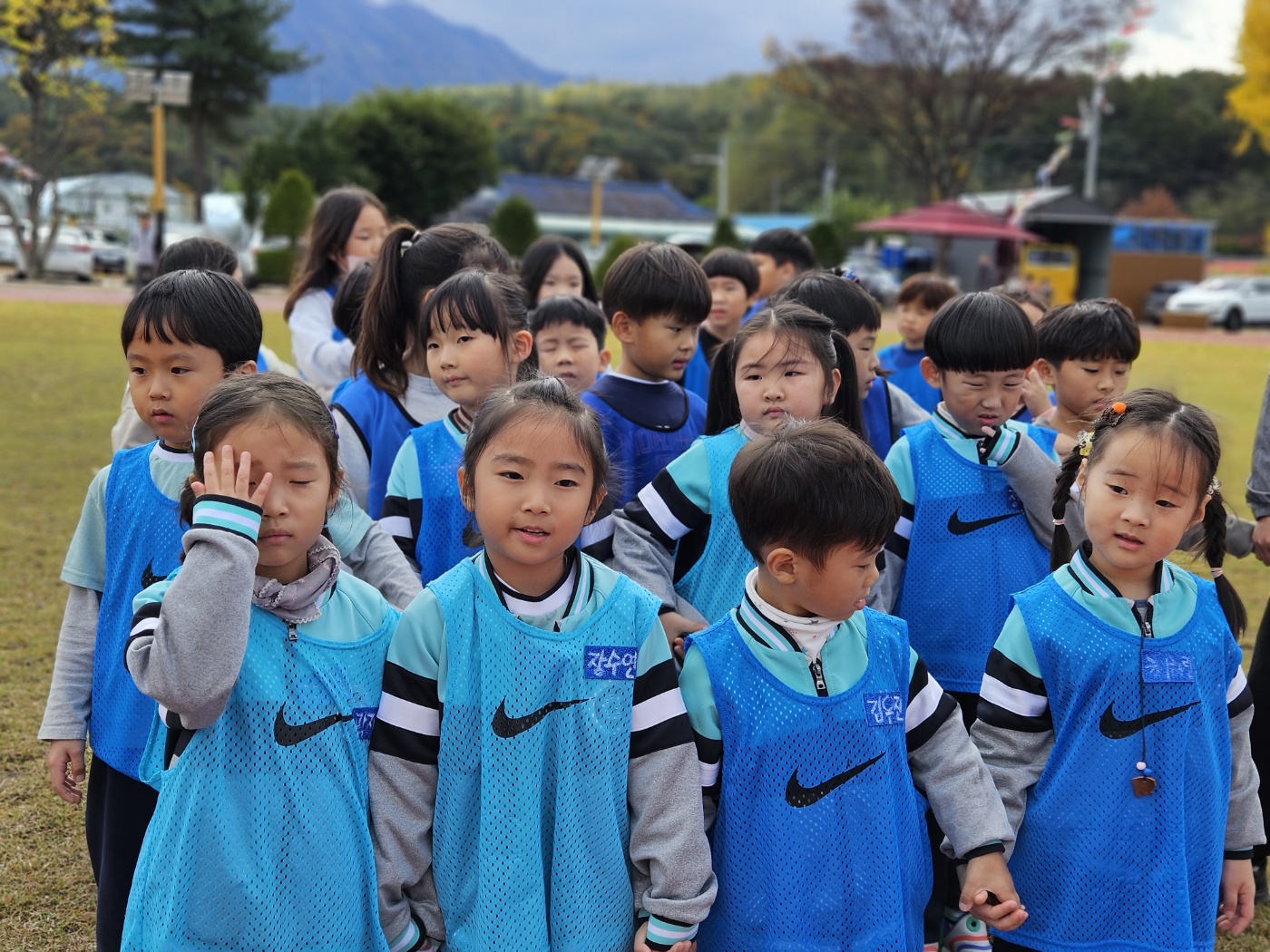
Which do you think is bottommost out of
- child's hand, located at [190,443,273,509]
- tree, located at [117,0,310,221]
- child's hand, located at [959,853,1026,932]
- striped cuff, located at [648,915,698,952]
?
striped cuff, located at [648,915,698,952]

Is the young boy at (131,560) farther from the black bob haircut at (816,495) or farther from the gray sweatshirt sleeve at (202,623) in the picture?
the black bob haircut at (816,495)

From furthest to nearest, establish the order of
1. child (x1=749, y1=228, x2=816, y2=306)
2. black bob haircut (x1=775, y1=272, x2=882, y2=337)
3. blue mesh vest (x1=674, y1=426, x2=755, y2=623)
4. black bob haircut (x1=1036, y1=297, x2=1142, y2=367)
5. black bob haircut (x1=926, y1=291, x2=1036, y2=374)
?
child (x1=749, y1=228, x2=816, y2=306), black bob haircut (x1=775, y1=272, x2=882, y2=337), black bob haircut (x1=1036, y1=297, x2=1142, y2=367), black bob haircut (x1=926, y1=291, x2=1036, y2=374), blue mesh vest (x1=674, y1=426, x2=755, y2=623)

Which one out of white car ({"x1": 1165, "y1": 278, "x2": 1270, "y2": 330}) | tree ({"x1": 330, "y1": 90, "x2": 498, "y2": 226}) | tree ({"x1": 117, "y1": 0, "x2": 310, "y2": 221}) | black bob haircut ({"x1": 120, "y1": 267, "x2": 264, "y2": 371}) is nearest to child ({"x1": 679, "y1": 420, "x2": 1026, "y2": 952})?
black bob haircut ({"x1": 120, "y1": 267, "x2": 264, "y2": 371})

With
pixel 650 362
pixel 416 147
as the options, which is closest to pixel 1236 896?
pixel 650 362

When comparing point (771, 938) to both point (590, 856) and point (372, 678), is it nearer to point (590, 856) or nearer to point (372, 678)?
point (590, 856)

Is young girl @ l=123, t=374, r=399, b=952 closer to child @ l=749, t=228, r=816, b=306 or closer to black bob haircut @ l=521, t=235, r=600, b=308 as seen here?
black bob haircut @ l=521, t=235, r=600, b=308

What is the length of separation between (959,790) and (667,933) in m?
0.53

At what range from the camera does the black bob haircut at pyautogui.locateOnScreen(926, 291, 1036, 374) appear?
9.04 feet

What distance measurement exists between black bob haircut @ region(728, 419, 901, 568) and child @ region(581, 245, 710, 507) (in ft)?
Answer: 3.23

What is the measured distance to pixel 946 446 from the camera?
8.91ft

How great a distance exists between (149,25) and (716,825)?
37.4m

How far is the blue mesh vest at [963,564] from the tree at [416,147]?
31278 millimetres

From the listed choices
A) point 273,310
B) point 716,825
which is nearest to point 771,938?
point 716,825

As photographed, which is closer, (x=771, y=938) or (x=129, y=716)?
(x=771, y=938)
